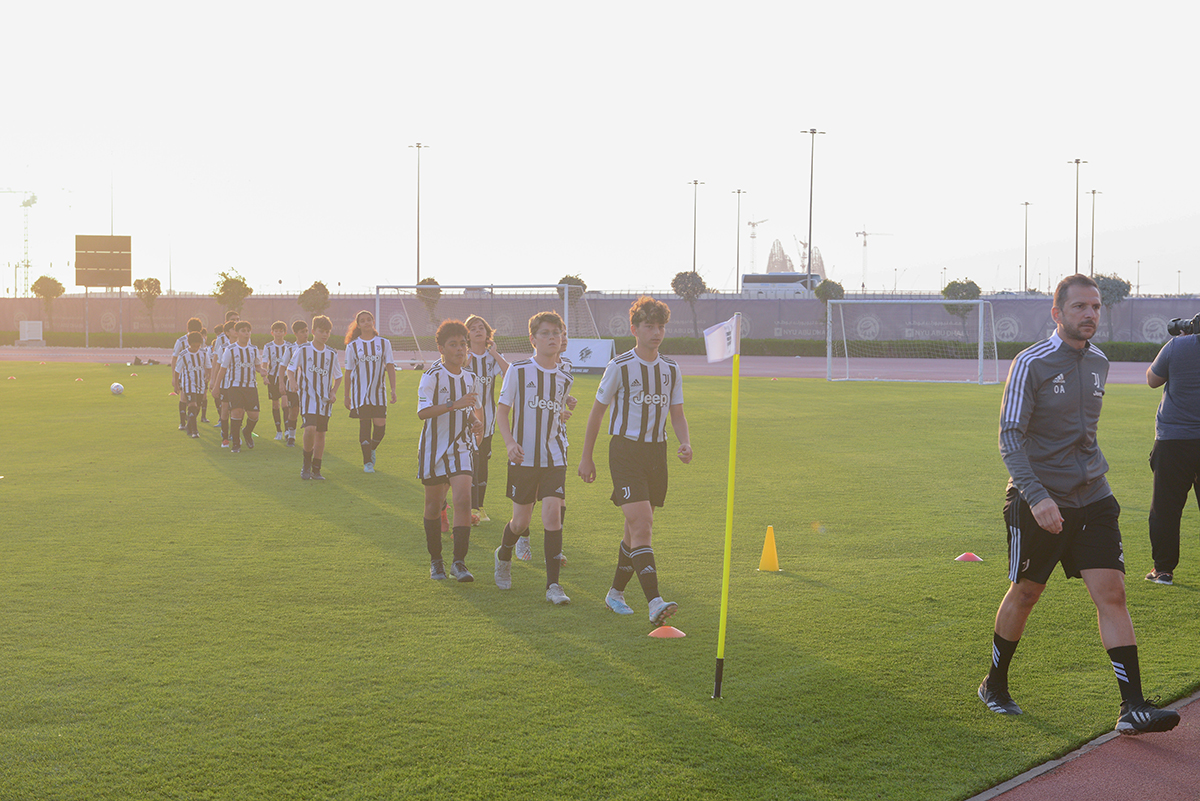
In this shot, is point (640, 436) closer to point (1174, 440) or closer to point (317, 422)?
point (1174, 440)

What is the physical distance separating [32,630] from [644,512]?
340 cm

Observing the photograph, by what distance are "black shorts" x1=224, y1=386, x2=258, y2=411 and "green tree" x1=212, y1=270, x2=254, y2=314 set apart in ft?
200

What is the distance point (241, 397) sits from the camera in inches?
566

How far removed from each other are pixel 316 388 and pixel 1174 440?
8.73 metres

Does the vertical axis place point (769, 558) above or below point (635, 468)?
below

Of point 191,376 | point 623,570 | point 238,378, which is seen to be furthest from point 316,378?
point 623,570

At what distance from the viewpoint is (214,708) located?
445 cm

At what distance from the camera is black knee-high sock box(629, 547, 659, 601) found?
573 cm

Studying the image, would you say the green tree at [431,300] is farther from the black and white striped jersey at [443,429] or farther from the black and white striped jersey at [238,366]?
the black and white striped jersey at [443,429]

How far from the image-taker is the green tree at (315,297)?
7200 cm

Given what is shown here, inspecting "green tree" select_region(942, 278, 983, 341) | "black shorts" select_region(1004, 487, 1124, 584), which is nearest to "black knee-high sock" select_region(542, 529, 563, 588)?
"black shorts" select_region(1004, 487, 1124, 584)

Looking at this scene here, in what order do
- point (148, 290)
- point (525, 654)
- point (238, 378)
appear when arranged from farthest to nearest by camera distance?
point (148, 290)
point (238, 378)
point (525, 654)

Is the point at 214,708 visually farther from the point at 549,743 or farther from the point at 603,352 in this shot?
the point at 603,352

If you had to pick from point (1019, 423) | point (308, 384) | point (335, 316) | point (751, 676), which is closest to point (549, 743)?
point (751, 676)
